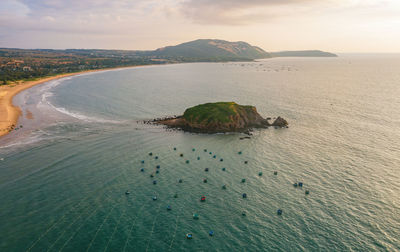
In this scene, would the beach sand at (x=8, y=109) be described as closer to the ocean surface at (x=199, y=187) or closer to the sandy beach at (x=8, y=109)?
the sandy beach at (x=8, y=109)

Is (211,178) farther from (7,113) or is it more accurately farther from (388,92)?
(388,92)

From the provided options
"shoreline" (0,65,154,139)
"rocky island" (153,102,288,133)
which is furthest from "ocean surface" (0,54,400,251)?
"rocky island" (153,102,288,133)

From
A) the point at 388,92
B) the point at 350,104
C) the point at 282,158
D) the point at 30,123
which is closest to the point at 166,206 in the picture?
the point at 282,158

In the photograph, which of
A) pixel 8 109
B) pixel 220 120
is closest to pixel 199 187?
pixel 220 120

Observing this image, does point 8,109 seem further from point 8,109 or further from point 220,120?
point 220,120

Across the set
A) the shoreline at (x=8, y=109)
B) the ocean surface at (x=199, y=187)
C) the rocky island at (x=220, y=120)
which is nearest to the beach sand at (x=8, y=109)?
the shoreline at (x=8, y=109)

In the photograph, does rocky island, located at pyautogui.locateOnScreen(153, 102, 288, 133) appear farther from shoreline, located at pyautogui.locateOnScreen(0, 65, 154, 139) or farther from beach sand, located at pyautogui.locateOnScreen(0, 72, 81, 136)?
beach sand, located at pyautogui.locateOnScreen(0, 72, 81, 136)
